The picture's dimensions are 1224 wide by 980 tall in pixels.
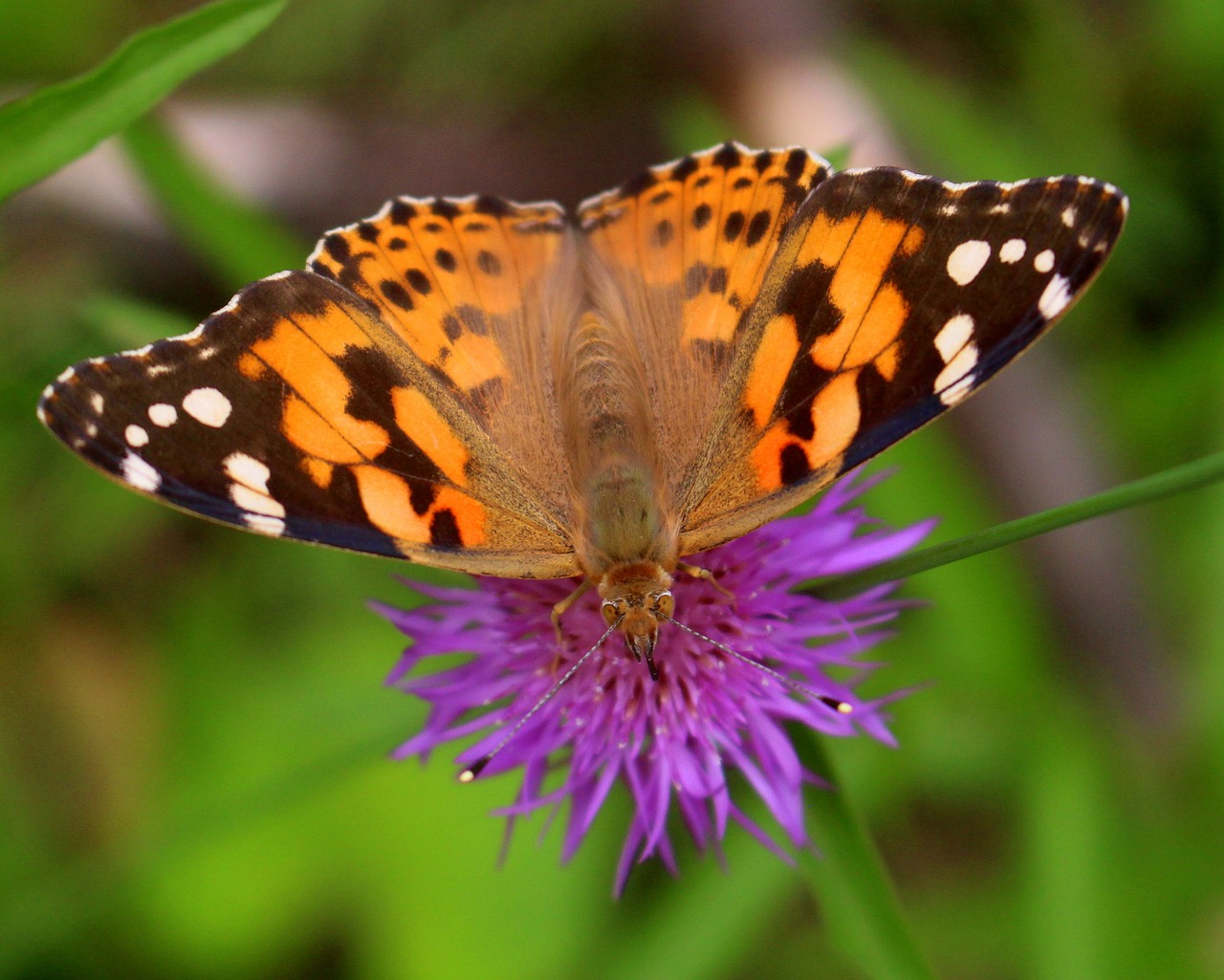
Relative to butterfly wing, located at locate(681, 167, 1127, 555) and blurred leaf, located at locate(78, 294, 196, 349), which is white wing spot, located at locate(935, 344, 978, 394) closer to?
butterfly wing, located at locate(681, 167, 1127, 555)

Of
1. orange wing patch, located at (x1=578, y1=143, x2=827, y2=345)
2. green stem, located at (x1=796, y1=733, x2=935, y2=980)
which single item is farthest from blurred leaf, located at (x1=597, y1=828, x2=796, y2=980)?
orange wing patch, located at (x1=578, y1=143, x2=827, y2=345)

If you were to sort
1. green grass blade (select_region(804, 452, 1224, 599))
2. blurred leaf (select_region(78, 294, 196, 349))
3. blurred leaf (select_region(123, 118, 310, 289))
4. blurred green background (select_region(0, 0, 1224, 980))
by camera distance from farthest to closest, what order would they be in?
blurred green background (select_region(0, 0, 1224, 980)) → blurred leaf (select_region(123, 118, 310, 289)) → blurred leaf (select_region(78, 294, 196, 349)) → green grass blade (select_region(804, 452, 1224, 599))

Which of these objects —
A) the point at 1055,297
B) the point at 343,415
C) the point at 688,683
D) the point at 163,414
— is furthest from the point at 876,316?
the point at 163,414

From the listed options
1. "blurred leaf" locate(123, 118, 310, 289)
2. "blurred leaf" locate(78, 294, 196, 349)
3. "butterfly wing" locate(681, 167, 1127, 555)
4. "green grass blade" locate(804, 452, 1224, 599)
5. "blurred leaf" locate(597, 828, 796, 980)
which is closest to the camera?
"green grass blade" locate(804, 452, 1224, 599)

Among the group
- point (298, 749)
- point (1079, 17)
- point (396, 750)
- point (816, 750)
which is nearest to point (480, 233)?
point (396, 750)

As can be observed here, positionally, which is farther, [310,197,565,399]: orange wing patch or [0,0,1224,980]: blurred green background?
[0,0,1224,980]: blurred green background

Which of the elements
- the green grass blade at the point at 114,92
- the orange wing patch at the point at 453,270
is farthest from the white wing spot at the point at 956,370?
the green grass blade at the point at 114,92

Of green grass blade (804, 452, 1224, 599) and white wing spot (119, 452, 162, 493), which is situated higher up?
white wing spot (119, 452, 162, 493)

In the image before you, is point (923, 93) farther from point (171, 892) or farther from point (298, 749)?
point (171, 892)
